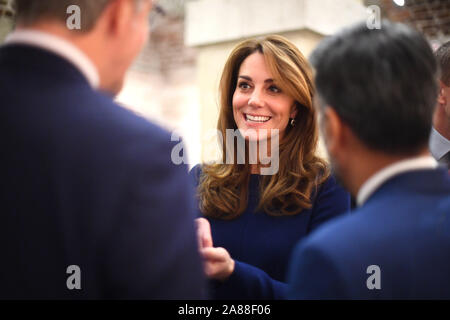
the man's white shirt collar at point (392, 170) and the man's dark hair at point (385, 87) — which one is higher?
the man's dark hair at point (385, 87)

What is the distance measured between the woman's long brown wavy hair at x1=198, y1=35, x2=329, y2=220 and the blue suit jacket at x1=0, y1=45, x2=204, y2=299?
3.15 feet

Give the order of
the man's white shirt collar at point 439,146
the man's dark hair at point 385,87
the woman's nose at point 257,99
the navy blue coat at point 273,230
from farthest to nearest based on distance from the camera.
Answer: the man's white shirt collar at point 439,146 < the woman's nose at point 257,99 < the navy blue coat at point 273,230 < the man's dark hair at point 385,87

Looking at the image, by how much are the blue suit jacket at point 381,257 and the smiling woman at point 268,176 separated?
0.64 metres

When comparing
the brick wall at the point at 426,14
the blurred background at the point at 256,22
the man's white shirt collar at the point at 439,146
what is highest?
the brick wall at the point at 426,14

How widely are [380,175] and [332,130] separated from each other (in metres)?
0.11

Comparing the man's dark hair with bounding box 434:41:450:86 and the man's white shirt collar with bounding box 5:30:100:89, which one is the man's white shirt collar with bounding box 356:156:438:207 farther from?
the man's dark hair with bounding box 434:41:450:86

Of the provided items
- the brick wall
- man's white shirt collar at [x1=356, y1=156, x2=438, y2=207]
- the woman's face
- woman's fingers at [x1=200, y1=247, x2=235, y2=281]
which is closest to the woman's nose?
the woman's face

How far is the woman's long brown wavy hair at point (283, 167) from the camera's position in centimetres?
158

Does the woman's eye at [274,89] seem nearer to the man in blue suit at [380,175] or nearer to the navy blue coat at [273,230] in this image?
the navy blue coat at [273,230]

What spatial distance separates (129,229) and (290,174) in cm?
108

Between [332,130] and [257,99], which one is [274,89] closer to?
[257,99]

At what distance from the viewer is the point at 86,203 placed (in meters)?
0.61

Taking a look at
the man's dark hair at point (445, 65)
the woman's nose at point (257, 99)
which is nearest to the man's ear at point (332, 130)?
the woman's nose at point (257, 99)
